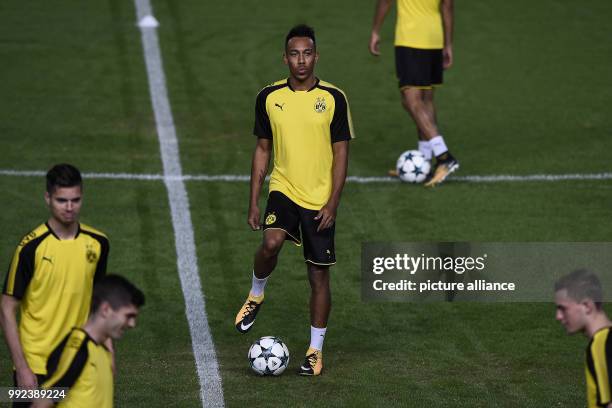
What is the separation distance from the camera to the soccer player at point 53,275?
7.20m

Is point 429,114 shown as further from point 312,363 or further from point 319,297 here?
point 312,363

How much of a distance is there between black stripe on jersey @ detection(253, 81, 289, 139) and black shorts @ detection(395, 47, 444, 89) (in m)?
4.98

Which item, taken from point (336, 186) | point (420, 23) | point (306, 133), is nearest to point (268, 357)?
point (336, 186)

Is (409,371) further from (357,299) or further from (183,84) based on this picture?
(183,84)

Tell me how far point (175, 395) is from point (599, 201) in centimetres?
645

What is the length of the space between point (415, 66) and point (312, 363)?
18.4 feet

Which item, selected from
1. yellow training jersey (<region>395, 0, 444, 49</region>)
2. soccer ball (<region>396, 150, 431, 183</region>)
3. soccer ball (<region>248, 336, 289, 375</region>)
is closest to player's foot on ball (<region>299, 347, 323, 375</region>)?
soccer ball (<region>248, 336, 289, 375</region>)

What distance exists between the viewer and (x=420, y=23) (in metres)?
14.7

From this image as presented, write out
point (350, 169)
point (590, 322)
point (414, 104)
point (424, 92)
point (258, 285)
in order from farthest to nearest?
1. point (350, 169)
2. point (424, 92)
3. point (414, 104)
4. point (258, 285)
5. point (590, 322)

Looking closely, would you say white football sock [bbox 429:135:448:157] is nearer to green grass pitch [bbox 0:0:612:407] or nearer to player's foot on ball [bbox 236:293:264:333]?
green grass pitch [bbox 0:0:612:407]

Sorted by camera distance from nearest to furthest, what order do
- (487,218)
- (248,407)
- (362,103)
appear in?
(248,407), (487,218), (362,103)

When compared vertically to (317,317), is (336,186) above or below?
above

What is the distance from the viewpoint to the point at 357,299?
1177 cm

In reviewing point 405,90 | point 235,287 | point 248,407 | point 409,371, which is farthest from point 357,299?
point 405,90
